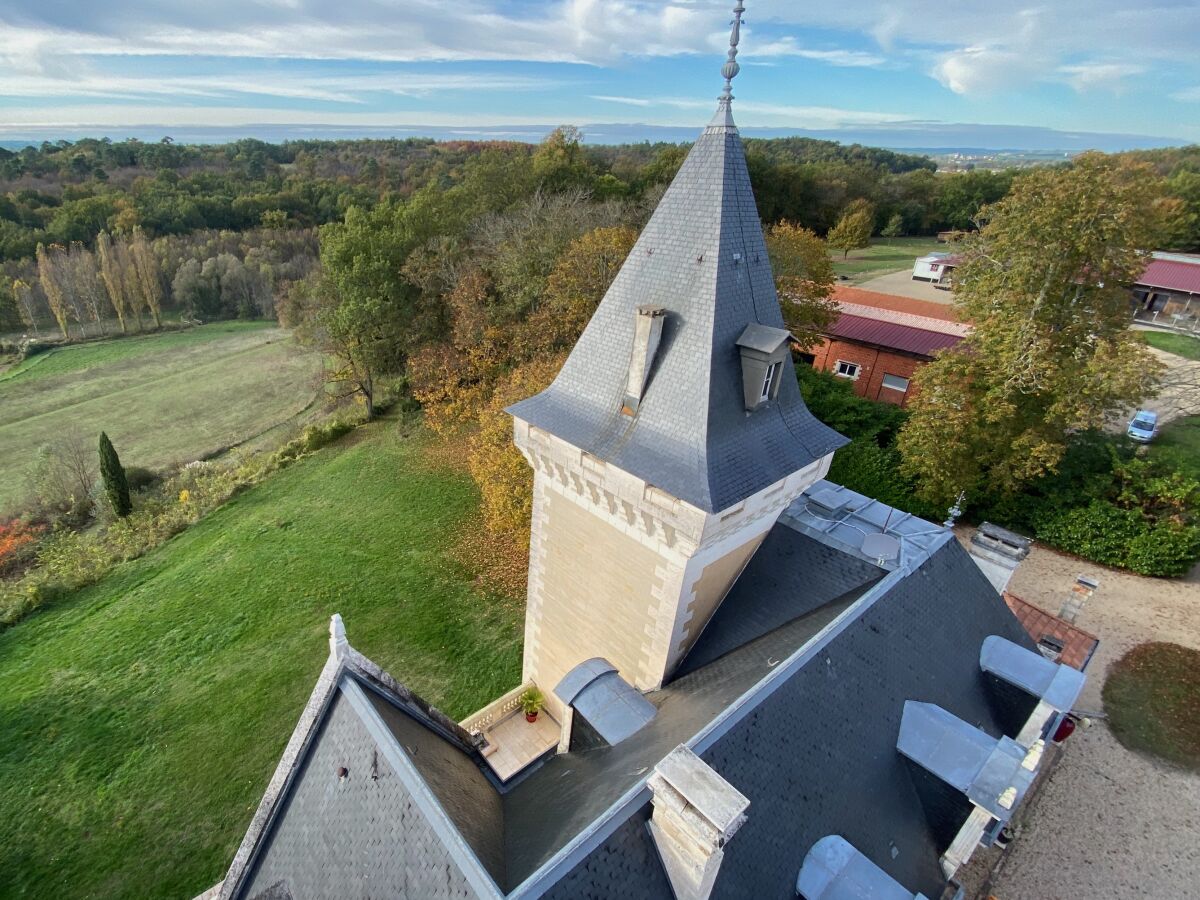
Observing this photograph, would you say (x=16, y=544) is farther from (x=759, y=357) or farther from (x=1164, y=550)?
(x=1164, y=550)

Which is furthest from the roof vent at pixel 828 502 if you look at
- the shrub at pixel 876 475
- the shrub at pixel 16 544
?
the shrub at pixel 16 544

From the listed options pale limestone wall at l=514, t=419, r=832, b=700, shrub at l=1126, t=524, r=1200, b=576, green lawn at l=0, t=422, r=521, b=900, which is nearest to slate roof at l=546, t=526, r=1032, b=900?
pale limestone wall at l=514, t=419, r=832, b=700

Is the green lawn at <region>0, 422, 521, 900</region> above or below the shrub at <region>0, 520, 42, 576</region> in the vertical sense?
above

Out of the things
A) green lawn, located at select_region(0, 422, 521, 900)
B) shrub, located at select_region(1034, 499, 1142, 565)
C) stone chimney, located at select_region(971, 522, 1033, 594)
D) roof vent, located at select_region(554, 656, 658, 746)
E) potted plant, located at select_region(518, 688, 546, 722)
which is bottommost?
green lawn, located at select_region(0, 422, 521, 900)

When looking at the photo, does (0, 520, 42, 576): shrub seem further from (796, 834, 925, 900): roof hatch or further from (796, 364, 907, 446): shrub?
(796, 364, 907, 446): shrub

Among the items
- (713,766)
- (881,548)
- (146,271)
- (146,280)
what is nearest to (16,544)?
(713,766)

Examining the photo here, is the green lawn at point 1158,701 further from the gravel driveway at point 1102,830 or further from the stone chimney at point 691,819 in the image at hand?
the stone chimney at point 691,819
